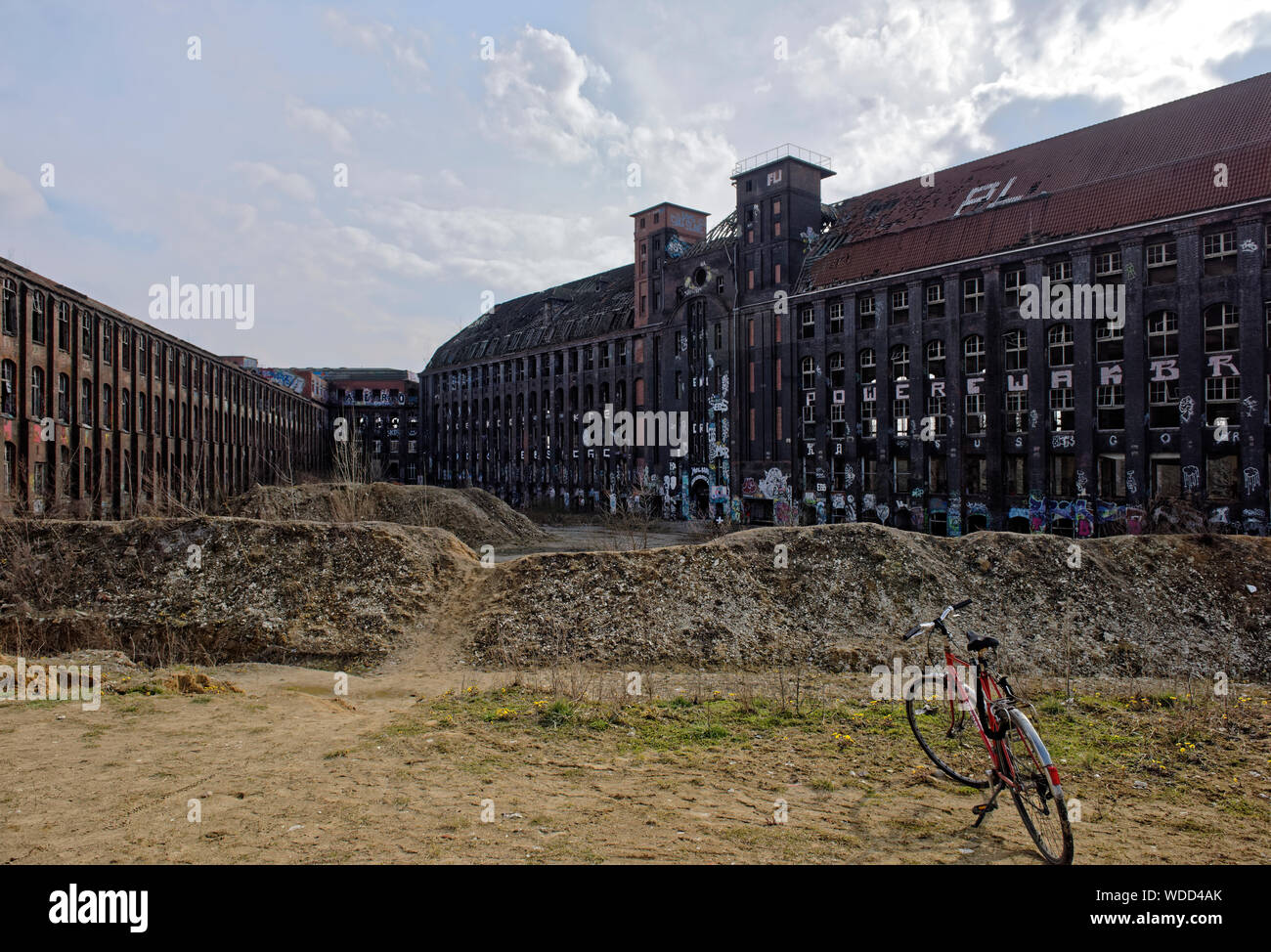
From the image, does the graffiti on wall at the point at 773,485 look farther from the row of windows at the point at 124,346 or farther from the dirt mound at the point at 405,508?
the row of windows at the point at 124,346

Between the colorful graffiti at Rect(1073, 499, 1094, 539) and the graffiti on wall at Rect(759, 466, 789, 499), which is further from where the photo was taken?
the graffiti on wall at Rect(759, 466, 789, 499)

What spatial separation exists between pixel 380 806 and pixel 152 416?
41.4 meters

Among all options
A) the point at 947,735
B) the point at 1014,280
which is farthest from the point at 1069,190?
the point at 947,735

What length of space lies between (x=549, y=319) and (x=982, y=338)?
42.9 meters

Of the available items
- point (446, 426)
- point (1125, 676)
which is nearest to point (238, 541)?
point (1125, 676)

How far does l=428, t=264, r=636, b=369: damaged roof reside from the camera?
2509 inches

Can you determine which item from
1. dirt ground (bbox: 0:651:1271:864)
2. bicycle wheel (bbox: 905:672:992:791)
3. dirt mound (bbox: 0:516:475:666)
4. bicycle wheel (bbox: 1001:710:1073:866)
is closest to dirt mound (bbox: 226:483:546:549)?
dirt mound (bbox: 0:516:475:666)

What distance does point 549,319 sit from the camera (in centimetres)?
7075

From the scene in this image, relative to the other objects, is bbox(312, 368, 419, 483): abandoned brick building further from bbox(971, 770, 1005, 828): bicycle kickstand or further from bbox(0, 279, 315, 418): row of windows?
bbox(971, 770, 1005, 828): bicycle kickstand

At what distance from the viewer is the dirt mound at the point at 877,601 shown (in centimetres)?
1534

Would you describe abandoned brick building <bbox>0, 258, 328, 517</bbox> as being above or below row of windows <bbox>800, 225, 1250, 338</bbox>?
below

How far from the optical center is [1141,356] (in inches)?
1233

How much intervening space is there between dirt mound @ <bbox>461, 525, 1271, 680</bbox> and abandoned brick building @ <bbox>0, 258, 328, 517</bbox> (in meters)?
15.1

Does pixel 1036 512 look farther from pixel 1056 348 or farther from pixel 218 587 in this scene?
pixel 218 587
